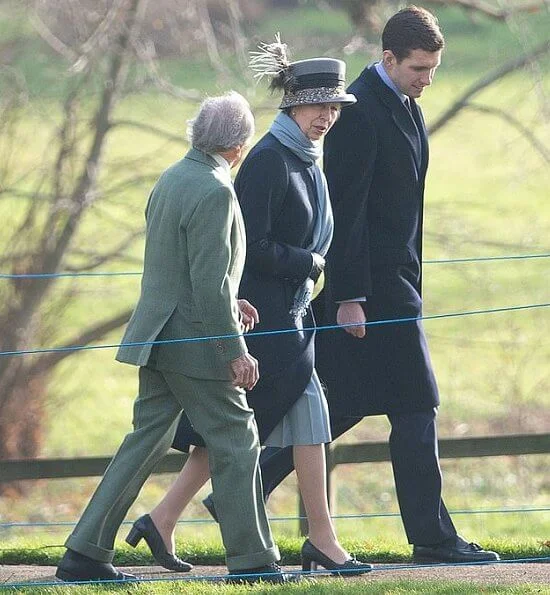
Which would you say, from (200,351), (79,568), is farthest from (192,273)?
(79,568)

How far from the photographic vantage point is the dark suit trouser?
633 cm

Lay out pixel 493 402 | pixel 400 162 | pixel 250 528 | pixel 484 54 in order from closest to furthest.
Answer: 1. pixel 250 528
2. pixel 400 162
3. pixel 484 54
4. pixel 493 402

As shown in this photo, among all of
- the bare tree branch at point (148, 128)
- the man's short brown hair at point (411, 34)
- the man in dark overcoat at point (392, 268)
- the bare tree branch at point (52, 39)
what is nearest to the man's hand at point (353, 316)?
the man in dark overcoat at point (392, 268)

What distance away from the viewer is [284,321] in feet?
20.1

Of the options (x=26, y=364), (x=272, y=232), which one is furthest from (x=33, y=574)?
(x=26, y=364)

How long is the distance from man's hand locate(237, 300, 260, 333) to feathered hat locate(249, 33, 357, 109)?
74cm

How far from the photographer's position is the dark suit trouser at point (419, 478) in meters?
6.33

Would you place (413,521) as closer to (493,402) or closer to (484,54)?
(484,54)

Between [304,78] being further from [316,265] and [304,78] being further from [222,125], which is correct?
[316,265]

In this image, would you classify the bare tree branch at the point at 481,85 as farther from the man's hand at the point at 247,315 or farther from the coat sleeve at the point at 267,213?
the man's hand at the point at 247,315

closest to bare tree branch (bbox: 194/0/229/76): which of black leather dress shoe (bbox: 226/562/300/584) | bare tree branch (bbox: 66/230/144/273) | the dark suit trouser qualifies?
bare tree branch (bbox: 66/230/144/273)

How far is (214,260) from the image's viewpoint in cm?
561

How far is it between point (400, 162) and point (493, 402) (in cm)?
1192

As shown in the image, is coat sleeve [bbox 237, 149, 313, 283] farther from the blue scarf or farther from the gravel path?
the gravel path
